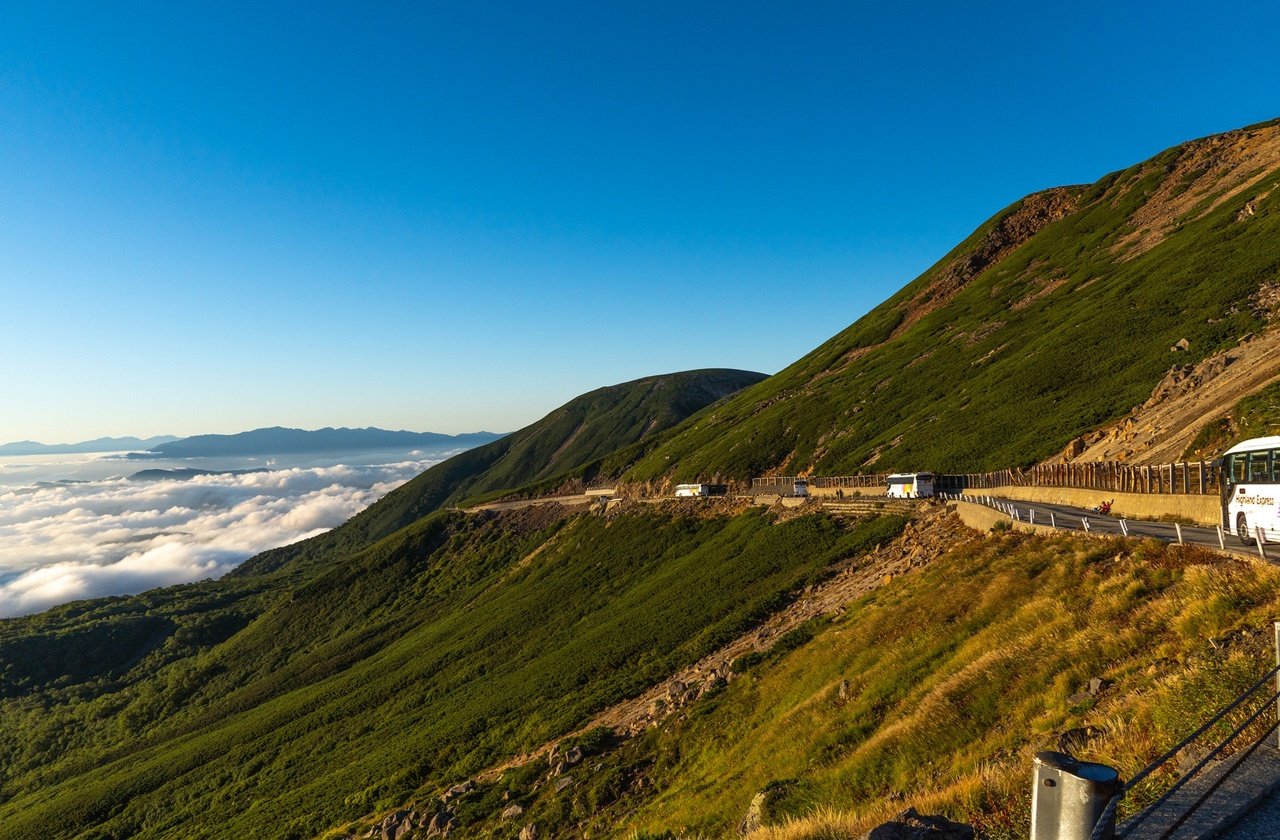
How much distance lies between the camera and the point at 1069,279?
109 metres

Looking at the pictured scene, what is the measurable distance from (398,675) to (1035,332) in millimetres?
96840

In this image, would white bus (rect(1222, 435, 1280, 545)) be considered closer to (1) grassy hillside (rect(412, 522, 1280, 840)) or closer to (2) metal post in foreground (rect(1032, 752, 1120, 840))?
(1) grassy hillside (rect(412, 522, 1280, 840))

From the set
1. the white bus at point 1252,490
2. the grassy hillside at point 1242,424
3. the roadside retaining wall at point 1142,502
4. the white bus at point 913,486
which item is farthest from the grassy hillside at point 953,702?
the white bus at point 913,486

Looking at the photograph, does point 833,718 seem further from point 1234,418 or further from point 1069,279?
point 1069,279

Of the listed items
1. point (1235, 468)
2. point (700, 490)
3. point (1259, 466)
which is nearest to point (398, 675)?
point (700, 490)

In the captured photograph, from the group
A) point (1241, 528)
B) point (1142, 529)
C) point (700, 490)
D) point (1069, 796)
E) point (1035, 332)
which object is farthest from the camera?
point (1035, 332)

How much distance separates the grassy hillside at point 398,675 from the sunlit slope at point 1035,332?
25.8m

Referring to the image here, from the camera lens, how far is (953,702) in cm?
1541

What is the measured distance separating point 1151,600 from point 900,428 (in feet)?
233

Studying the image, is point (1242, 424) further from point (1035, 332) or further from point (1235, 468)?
point (1035, 332)

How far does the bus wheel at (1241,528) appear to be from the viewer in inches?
868

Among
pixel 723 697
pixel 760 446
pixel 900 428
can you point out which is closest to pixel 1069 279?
pixel 900 428

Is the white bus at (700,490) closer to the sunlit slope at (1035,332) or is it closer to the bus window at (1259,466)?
the sunlit slope at (1035,332)

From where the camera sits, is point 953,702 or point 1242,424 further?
point 1242,424
